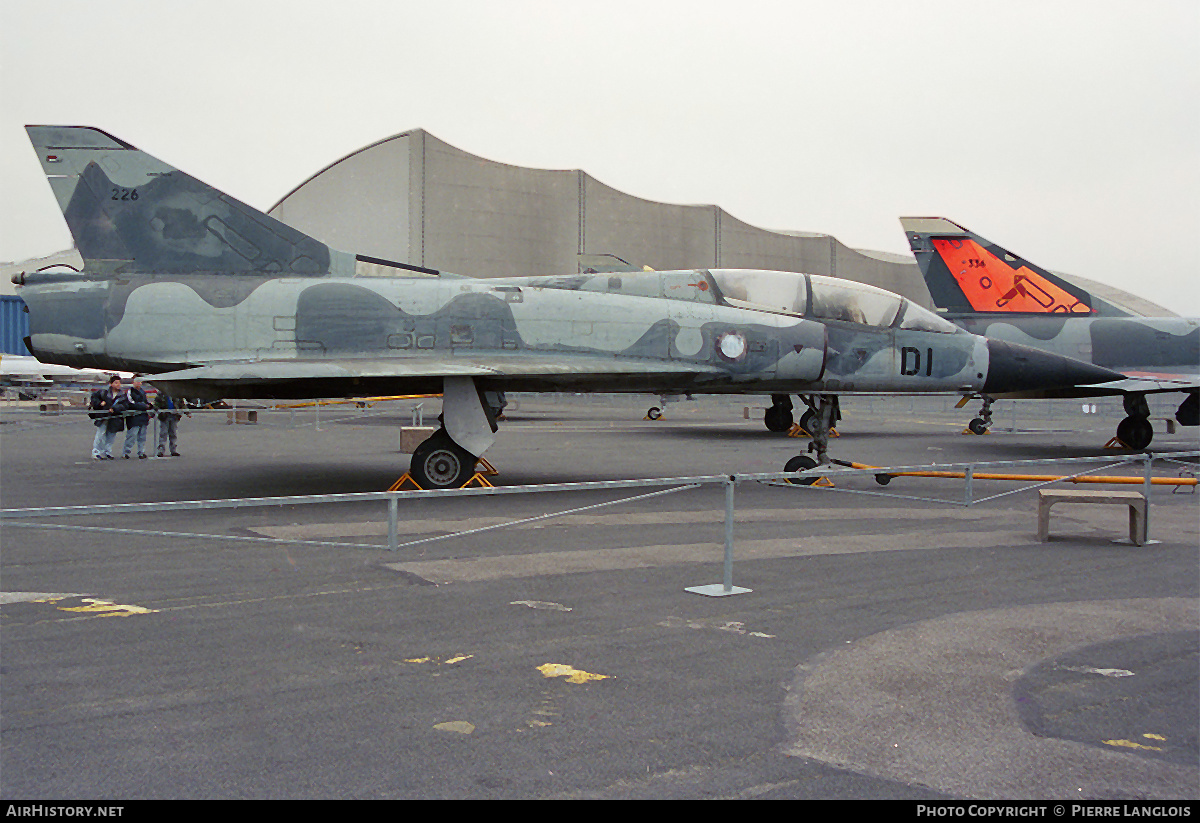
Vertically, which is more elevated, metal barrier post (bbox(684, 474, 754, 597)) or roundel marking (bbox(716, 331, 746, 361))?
roundel marking (bbox(716, 331, 746, 361))

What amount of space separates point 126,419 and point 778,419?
16868 mm

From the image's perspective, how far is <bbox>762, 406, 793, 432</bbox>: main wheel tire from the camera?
27188 millimetres

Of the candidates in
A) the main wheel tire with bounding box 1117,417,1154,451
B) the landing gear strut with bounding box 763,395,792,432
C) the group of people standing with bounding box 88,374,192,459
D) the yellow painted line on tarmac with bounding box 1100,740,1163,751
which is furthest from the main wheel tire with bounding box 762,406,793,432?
the yellow painted line on tarmac with bounding box 1100,740,1163,751

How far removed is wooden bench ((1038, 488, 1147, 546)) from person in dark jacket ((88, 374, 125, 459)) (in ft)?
54.5

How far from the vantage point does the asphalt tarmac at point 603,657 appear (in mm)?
3820

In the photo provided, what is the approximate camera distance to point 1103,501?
32.3 ft

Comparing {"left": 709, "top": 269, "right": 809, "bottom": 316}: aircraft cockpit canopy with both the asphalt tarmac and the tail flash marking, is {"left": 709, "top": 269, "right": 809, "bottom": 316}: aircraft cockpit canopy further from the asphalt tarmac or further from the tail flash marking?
the tail flash marking

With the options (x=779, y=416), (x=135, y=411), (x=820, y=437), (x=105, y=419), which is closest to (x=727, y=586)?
(x=820, y=437)

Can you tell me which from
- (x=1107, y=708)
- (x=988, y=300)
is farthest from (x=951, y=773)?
(x=988, y=300)

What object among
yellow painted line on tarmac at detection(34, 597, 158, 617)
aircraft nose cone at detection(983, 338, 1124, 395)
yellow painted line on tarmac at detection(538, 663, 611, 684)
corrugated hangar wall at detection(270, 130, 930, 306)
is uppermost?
corrugated hangar wall at detection(270, 130, 930, 306)

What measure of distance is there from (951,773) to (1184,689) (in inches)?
80.5

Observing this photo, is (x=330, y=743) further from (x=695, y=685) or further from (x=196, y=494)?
(x=196, y=494)

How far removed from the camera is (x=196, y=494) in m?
12.9

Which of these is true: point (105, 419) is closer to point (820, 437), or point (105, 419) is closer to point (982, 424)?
point (820, 437)
